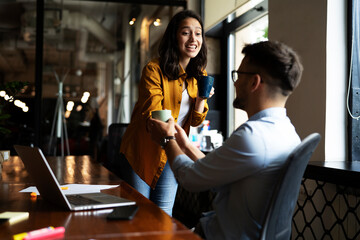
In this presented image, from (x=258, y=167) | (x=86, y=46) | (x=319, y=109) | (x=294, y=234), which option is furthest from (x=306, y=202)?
(x=86, y=46)

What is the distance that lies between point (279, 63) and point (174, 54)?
0.95m

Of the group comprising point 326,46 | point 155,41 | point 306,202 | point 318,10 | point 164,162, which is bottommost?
point 306,202

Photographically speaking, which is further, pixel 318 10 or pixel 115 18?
pixel 115 18

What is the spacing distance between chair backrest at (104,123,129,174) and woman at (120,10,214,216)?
1.45m

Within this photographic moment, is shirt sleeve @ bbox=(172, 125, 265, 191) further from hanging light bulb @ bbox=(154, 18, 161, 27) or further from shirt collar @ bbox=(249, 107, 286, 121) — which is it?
hanging light bulb @ bbox=(154, 18, 161, 27)

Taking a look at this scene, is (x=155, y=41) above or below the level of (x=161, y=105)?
above

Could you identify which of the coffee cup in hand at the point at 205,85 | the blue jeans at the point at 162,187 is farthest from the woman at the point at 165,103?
the coffee cup in hand at the point at 205,85

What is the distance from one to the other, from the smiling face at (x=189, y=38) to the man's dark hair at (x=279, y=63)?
86cm

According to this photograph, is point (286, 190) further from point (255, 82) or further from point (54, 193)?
point (54, 193)

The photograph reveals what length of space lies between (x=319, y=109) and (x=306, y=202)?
22.6 inches

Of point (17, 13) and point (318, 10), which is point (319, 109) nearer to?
point (318, 10)

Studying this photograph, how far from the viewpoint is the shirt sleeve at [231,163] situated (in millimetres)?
1074

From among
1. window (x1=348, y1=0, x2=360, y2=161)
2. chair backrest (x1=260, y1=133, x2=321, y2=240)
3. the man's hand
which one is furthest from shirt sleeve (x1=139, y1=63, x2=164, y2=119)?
window (x1=348, y1=0, x2=360, y2=161)

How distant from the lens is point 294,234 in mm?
2527
